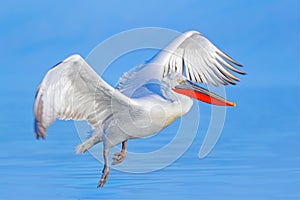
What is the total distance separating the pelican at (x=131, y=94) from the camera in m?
12.6

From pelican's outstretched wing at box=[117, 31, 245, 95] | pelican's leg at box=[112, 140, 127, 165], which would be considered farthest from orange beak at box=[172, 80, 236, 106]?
pelican's leg at box=[112, 140, 127, 165]

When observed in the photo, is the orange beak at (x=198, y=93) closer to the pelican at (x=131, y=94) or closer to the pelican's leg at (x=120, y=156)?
the pelican at (x=131, y=94)

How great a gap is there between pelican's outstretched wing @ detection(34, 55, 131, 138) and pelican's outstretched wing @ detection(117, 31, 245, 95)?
52 cm

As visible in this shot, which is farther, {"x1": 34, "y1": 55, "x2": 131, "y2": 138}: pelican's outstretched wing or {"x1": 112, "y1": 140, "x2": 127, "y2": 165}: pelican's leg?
{"x1": 112, "y1": 140, "x2": 127, "y2": 165}: pelican's leg

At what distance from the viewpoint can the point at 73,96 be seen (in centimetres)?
1325

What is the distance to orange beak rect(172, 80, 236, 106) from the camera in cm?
1346

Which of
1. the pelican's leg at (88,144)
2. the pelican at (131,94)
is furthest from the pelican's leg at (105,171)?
the pelican's leg at (88,144)

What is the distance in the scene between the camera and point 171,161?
16.1 m

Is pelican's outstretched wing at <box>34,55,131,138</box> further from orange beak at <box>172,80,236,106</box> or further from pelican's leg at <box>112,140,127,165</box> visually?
orange beak at <box>172,80,236,106</box>

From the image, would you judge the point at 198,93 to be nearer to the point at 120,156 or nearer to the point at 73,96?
the point at 120,156

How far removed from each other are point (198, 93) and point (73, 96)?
5.04ft

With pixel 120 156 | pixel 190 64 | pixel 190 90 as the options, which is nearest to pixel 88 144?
pixel 120 156

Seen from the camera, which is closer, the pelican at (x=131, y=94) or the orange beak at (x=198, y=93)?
the pelican at (x=131, y=94)

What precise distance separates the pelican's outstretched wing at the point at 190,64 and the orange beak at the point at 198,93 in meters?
→ 0.43
